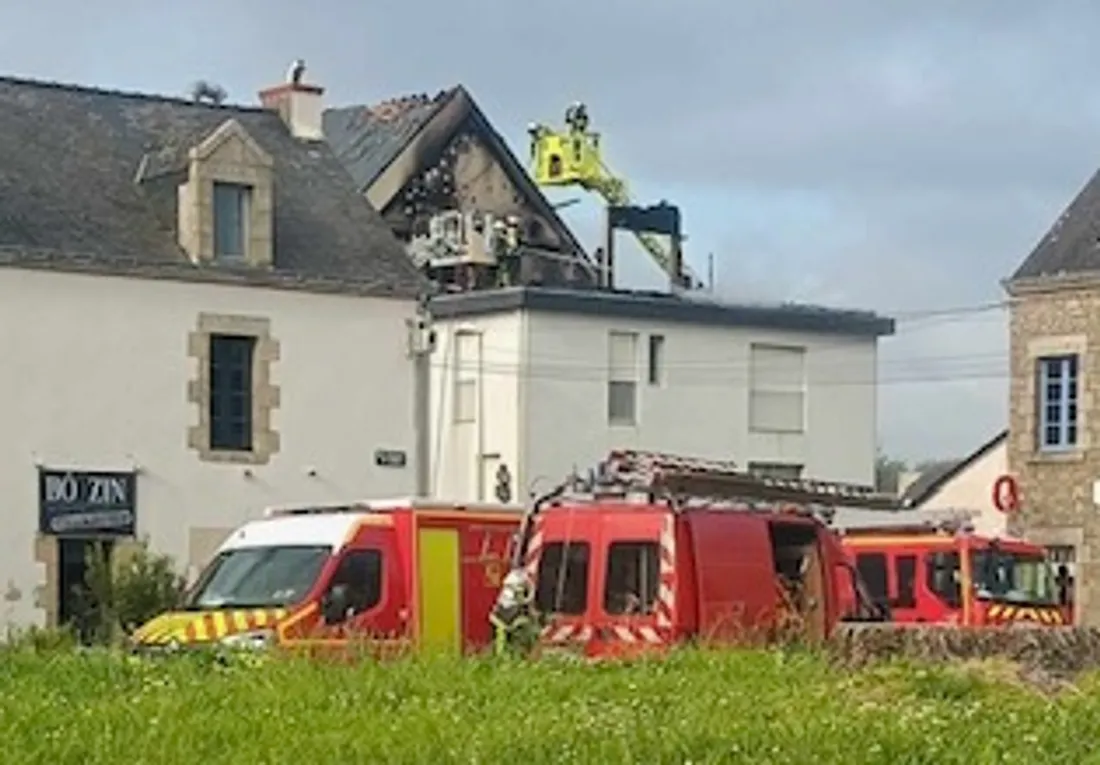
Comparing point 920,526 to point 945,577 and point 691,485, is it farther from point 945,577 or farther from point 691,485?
point 691,485

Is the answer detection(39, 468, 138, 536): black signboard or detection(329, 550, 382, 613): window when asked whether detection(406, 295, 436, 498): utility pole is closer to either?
detection(39, 468, 138, 536): black signboard

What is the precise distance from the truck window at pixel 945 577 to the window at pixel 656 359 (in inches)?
643

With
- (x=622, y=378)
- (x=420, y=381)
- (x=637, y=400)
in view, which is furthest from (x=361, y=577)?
(x=622, y=378)

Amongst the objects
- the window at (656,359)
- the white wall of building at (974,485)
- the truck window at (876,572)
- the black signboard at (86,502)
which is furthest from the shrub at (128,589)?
the white wall of building at (974,485)

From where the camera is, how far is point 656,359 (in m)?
48.5

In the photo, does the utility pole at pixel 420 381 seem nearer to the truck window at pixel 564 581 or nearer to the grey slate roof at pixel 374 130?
the grey slate roof at pixel 374 130

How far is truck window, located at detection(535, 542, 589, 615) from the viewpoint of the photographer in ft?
75.5

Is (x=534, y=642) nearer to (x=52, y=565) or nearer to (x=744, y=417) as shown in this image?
(x=52, y=565)

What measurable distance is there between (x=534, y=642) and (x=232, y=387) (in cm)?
1794

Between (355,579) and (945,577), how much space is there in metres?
10.8

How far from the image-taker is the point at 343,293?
132ft

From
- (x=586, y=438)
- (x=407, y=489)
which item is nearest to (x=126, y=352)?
(x=407, y=489)

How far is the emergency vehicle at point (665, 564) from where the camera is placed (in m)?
22.5

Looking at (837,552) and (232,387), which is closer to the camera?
(837,552)
